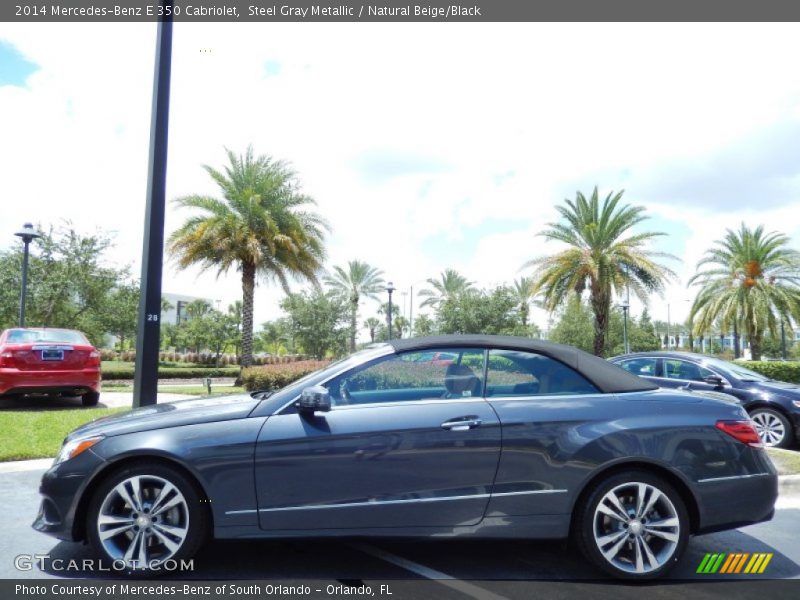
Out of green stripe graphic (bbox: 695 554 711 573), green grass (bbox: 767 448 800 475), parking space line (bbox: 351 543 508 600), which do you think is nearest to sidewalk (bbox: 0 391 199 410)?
parking space line (bbox: 351 543 508 600)

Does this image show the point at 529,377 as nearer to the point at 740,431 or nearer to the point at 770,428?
the point at 740,431

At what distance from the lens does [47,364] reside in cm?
945

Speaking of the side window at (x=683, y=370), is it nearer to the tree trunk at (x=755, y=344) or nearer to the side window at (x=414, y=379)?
the side window at (x=414, y=379)

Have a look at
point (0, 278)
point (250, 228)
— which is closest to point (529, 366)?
point (250, 228)

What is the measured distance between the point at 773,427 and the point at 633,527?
599 cm

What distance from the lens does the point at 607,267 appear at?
2234 centimetres

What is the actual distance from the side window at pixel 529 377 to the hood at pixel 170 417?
1.57 meters

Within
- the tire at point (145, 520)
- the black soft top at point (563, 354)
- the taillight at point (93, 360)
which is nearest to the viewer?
the tire at point (145, 520)

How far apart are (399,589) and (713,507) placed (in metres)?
2.00

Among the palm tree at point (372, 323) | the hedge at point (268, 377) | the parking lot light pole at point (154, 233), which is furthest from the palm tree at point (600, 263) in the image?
the palm tree at point (372, 323)

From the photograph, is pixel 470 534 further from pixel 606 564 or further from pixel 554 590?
pixel 606 564

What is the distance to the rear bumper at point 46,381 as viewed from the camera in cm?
917

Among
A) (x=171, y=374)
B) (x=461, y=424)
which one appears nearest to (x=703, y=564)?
(x=461, y=424)

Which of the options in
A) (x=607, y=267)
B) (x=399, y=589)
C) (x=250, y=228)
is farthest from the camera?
(x=607, y=267)
